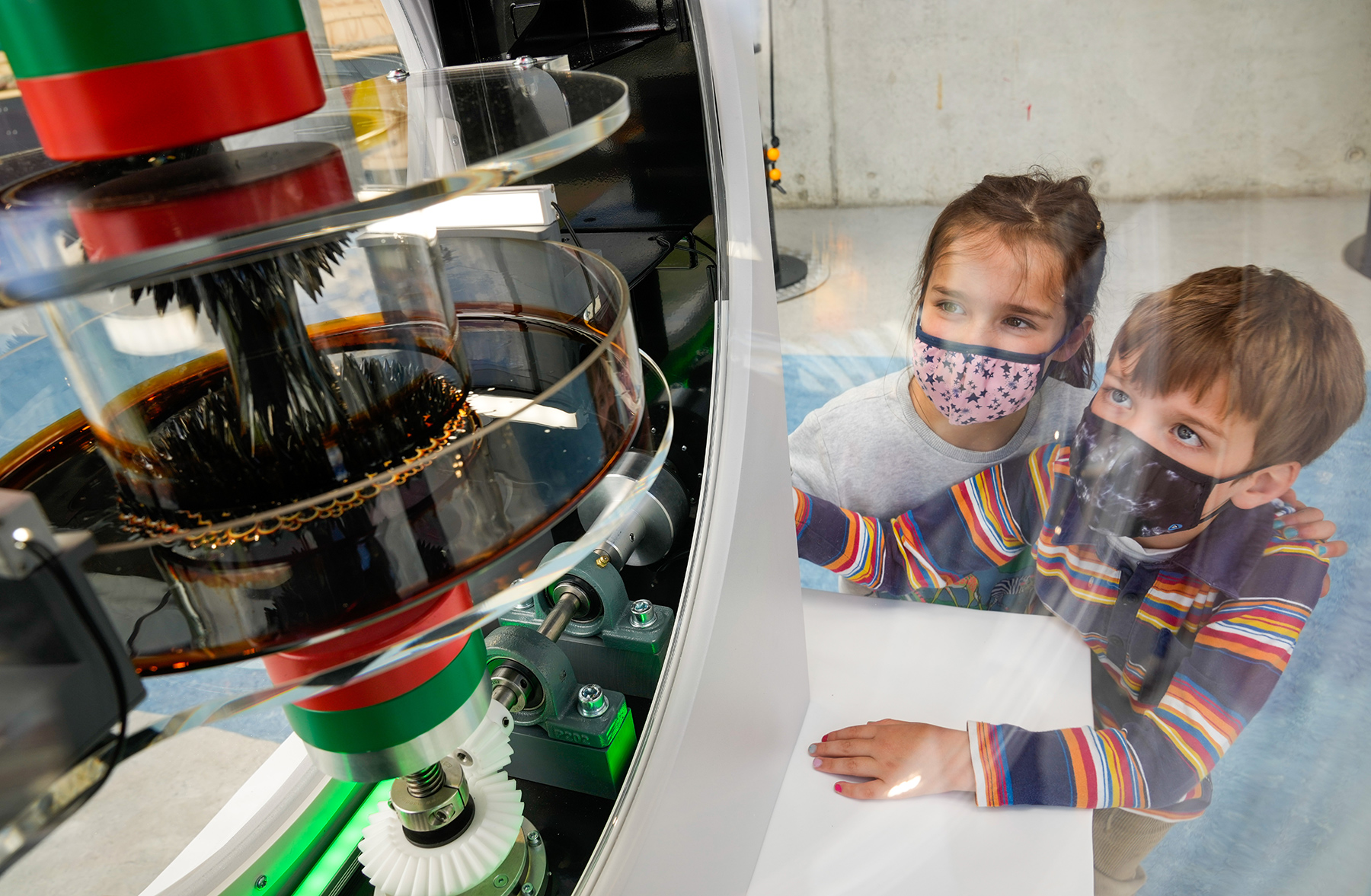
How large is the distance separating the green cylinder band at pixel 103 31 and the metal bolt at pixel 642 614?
42 cm

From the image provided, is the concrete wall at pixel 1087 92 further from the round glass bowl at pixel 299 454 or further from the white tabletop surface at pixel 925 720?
the round glass bowl at pixel 299 454

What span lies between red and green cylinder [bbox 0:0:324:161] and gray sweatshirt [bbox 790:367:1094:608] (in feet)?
2.85

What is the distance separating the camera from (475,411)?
0.32m

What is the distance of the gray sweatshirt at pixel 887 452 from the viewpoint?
3.20 feet

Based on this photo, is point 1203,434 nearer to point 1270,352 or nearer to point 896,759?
point 1270,352

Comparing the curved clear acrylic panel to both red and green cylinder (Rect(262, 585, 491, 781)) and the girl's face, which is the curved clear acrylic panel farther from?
the girl's face

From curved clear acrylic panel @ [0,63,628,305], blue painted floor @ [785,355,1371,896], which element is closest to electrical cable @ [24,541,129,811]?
curved clear acrylic panel @ [0,63,628,305]

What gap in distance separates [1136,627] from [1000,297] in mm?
411

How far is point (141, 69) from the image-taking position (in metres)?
0.19

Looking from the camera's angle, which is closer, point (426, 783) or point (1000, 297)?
point (426, 783)

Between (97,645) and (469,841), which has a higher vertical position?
(97,645)

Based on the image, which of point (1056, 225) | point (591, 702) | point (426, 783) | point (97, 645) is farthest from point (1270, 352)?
point (97, 645)

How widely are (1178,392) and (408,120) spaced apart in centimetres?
79

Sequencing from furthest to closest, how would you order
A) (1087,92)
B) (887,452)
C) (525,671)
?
(887,452), (1087,92), (525,671)
